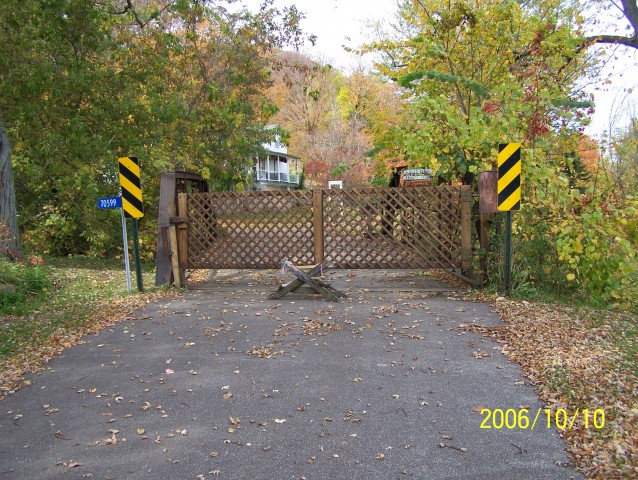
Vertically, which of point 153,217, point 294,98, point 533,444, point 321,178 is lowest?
point 533,444

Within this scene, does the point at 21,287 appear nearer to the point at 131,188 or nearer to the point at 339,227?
the point at 131,188

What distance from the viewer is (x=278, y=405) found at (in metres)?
3.94

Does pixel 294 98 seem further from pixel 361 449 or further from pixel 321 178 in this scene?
pixel 361 449

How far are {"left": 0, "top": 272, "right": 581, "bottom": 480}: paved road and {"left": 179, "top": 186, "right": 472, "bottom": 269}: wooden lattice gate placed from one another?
2095 mm

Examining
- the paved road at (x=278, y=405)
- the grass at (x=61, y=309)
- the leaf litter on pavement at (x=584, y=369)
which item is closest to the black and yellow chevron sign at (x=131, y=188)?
the grass at (x=61, y=309)

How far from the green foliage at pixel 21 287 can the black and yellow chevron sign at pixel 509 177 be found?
737 cm

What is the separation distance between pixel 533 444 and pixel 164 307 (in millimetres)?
5800

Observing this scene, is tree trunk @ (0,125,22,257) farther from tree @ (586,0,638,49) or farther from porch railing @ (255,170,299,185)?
porch railing @ (255,170,299,185)

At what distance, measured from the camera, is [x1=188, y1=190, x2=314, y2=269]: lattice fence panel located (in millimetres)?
8852

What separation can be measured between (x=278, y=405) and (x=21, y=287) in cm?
609

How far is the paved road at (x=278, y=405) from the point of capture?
3072 mm

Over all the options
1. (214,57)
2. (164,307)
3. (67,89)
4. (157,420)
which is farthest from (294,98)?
(157,420)

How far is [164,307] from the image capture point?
7.56 m

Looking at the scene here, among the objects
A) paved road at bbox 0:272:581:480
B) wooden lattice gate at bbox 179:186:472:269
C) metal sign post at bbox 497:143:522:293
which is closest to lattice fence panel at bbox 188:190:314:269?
wooden lattice gate at bbox 179:186:472:269
